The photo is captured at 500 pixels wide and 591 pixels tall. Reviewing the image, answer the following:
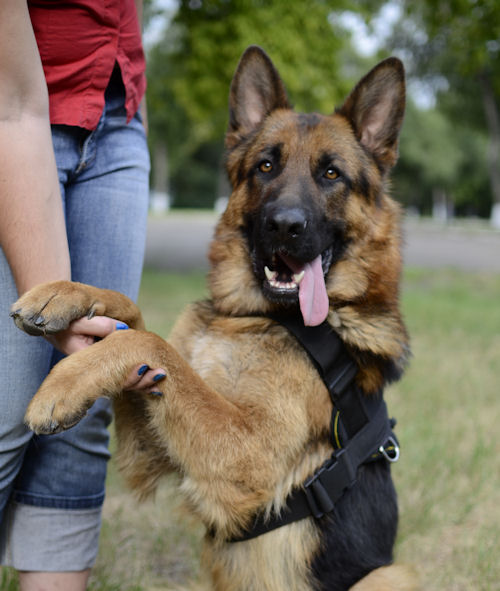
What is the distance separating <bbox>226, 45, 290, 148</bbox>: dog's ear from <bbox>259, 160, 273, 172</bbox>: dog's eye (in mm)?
246

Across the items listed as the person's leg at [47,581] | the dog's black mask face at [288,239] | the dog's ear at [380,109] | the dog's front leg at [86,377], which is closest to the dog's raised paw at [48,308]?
the dog's front leg at [86,377]

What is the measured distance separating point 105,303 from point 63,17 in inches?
39.1

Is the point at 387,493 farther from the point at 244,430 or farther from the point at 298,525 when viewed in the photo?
the point at 244,430

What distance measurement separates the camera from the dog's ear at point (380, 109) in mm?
2666

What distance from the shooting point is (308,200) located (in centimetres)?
259

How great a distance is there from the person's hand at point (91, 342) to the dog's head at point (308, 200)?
2.22ft

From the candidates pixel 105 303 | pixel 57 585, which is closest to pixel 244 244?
pixel 105 303

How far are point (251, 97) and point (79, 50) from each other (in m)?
1.13

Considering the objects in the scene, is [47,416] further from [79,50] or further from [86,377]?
[79,50]

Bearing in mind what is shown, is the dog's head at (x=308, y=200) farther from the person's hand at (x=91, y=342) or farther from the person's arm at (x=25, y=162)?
the person's arm at (x=25, y=162)

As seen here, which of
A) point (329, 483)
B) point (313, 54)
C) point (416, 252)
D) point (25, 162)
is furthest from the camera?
point (416, 252)

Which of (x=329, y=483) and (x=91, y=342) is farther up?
(x=91, y=342)

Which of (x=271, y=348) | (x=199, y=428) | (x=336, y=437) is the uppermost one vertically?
(x=271, y=348)

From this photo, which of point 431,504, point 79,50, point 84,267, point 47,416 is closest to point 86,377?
point 47,416
